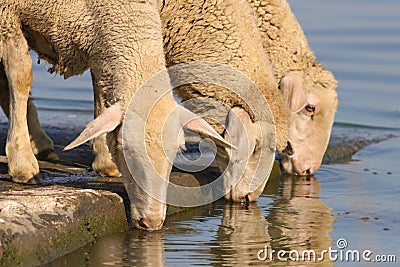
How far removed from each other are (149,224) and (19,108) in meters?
1.51

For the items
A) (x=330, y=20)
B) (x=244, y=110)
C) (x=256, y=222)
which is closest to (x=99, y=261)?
(x=256, y=222)

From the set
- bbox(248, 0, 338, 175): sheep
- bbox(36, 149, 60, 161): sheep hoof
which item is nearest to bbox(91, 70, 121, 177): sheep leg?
bbox(36, 149, 60, 161): sheep hoof

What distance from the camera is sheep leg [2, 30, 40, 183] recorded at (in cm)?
871

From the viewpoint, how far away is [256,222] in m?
8.72

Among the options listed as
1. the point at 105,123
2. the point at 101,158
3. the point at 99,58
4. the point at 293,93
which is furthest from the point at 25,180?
the point at 293,93

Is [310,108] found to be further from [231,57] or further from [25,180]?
[25,180]

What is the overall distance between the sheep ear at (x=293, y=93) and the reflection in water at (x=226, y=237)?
702 millimetres

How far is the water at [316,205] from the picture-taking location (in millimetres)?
7684

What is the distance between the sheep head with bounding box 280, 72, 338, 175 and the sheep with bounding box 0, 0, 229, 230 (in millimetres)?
2014

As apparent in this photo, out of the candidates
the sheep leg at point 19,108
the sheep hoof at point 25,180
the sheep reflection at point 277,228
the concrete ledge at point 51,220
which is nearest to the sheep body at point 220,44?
the sheep reflection at point 277,228

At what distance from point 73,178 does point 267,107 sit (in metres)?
1.54

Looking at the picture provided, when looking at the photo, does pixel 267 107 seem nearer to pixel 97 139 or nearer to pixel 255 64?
pixel 255 64

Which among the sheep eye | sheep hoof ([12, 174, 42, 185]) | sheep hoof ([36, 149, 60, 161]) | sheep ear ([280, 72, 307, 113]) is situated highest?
sheep ear ([280, 72, 307, 113])

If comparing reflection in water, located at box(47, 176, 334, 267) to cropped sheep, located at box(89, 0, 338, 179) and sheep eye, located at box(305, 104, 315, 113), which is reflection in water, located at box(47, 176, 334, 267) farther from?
sheep eye, located at box(305, 104, 315, 113)
